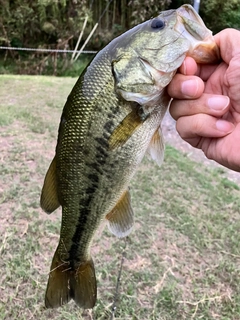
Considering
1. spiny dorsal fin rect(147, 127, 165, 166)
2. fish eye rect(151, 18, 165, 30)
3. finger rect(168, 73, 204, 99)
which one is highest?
fish eye rect(151, 18, 165, 30)

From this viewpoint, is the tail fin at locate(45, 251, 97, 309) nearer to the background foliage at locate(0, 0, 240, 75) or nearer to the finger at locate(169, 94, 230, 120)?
the finger at locate(169, 94, 230, 120)

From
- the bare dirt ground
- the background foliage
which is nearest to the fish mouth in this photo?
the bare dirt ground

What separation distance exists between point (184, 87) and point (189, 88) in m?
0.02

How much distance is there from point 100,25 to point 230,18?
15.4ft

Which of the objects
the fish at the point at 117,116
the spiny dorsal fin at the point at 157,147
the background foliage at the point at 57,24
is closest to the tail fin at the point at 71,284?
the fish at the point at 117,116

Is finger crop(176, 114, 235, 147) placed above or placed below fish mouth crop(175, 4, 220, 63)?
below

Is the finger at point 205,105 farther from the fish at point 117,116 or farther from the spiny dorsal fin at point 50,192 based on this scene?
the spiny dorsal fin at point 50,192

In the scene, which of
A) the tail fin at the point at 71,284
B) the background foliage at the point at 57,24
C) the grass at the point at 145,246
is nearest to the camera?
the tail fin at the point at 71,284

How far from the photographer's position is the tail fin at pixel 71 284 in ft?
5.63

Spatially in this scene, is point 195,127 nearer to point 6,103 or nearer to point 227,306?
point 227,306

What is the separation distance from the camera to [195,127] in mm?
1525

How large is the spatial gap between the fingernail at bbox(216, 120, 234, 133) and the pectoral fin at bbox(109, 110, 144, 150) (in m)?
0.32

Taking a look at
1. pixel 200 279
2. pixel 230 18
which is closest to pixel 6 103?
pixel 200 279

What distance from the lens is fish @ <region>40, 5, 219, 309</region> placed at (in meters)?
1.35
